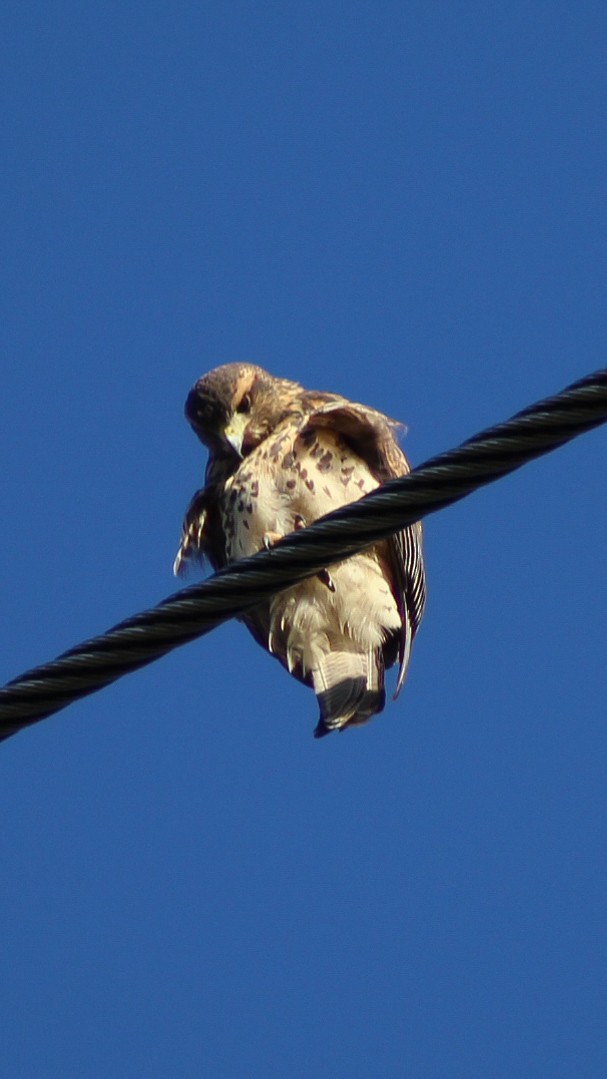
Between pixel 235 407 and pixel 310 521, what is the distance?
2.64 ft

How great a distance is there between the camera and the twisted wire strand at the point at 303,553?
322 cm

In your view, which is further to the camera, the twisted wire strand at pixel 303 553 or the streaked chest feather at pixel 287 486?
the streaked chest feather at pixel 287 486

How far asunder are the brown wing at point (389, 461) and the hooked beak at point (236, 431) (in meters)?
0.31

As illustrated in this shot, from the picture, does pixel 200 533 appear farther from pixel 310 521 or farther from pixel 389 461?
pixel 389 461

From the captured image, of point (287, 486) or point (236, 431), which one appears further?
point (236, 431)

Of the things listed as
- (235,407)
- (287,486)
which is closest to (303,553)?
(287,486)

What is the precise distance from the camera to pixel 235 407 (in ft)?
22.5

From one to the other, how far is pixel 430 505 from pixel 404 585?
3.45 meters

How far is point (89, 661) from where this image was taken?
10.9 feet

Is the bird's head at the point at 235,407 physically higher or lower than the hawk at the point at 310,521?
higher

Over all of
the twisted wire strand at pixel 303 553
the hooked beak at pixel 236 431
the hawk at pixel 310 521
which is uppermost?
the hooked beak at pixel 236 431

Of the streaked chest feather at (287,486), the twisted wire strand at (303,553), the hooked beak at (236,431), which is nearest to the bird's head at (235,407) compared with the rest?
the hooked beak at (236,431)

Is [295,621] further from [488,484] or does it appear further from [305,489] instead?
[488,484]

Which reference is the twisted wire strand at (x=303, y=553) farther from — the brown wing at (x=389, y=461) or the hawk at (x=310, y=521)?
the brown wing at (x=389, y=461)
